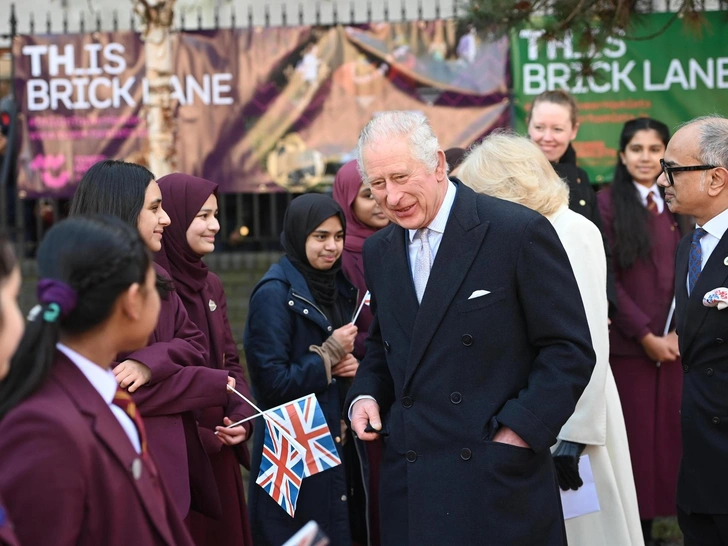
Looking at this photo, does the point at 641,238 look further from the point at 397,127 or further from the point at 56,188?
the point at 56,188

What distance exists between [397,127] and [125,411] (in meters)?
1.28

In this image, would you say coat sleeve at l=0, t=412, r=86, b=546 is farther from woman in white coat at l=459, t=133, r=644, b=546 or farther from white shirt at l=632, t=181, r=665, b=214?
white shirt at l=632, t=181, r=665, b=214

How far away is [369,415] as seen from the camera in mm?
3338

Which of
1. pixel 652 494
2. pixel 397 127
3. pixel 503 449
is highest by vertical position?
pixel 397 127

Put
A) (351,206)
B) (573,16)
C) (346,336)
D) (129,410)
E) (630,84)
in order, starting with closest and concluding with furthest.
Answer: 1. (129,410)
2. (346,336)
3. (351,206)
4. (573,16)
5. (630,84)

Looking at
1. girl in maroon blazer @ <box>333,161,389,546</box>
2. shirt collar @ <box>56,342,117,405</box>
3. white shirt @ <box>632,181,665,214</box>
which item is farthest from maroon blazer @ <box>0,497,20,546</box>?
white shirt @ <box>632,181,665,214</box>

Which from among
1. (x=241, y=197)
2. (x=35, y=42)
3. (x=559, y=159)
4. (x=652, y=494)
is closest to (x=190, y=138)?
(x=241, y=197)

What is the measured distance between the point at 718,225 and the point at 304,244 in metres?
1.79

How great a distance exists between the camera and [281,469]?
395 centimetres

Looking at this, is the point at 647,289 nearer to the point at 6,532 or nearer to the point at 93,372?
the point at 93,372

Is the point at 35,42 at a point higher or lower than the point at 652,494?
higher

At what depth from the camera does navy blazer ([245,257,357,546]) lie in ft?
14.5

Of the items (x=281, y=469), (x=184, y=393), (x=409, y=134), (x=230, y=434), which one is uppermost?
(x=409, y=134)

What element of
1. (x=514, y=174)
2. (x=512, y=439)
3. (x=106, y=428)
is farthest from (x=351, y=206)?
(x=106, y=428)
